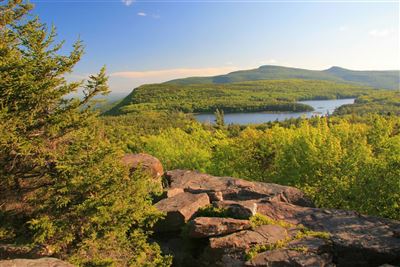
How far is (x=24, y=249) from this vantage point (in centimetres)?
1329

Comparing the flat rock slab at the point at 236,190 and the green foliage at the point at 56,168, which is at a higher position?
the green foliage at the point at 56,168

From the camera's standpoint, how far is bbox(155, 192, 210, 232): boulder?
19312 millimetres

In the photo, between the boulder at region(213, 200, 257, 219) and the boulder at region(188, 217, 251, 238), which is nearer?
the boulder at region(188, 217, 251, 238)

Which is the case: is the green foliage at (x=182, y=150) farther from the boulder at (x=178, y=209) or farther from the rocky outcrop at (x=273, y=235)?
the boulder at (x=178, y=209)

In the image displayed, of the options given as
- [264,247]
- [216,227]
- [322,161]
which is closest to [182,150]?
[322,161]

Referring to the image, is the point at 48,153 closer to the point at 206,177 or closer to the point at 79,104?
the point at 79,104

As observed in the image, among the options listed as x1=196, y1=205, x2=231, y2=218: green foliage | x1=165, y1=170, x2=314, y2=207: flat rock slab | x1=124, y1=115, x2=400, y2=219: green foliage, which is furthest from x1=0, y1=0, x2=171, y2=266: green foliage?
x1=124, y1=115, x2=400, y2=219: green foliage

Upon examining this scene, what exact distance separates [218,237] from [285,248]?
3.87 m

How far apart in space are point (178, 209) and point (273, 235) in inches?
242

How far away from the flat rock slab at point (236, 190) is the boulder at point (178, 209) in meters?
1.95

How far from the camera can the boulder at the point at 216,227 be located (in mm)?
17500

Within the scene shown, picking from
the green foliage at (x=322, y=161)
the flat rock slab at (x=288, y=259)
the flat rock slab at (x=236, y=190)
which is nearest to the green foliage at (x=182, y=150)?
the green foliage at (x=322, y=161)

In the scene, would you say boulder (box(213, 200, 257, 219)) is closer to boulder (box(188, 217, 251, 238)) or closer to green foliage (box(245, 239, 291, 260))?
boulder (box(188, 217, 251, 238))

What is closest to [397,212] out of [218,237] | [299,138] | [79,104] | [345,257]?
[345,257]
